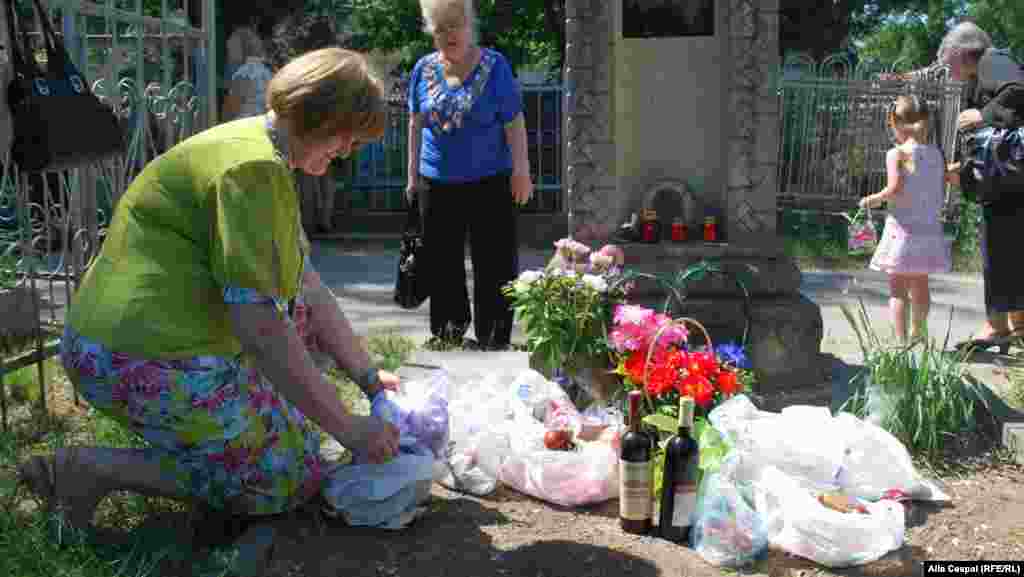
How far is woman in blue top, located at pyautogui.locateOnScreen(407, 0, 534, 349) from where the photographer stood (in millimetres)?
5352

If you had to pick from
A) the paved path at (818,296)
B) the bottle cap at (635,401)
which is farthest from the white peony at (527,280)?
the paved path at (818,296)

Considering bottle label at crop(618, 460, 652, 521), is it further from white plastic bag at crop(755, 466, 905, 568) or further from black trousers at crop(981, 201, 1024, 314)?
black trousers at crop(981, 201, 1024, 314)

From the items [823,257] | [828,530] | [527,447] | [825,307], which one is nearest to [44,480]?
[527,447]

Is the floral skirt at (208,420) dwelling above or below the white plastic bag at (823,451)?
above

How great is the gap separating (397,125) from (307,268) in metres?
9.10

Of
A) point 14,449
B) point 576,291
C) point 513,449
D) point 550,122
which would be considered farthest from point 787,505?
point 550,122

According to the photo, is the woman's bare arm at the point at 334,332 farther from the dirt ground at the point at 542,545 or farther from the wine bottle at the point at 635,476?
the wine bottle at the point at 635,476

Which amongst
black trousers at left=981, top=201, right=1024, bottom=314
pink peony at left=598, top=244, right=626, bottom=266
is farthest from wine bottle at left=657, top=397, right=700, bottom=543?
black trousers at left=981, top=201, right=1024, bottom=314

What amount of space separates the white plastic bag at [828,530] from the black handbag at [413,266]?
2822 mm

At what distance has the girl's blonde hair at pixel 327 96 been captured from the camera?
2789 millimetres

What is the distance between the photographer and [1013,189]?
18.1ft

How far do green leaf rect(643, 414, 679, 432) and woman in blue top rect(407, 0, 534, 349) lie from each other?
2.34 m

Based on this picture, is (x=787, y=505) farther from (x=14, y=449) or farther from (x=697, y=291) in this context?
(x=14, y=449)

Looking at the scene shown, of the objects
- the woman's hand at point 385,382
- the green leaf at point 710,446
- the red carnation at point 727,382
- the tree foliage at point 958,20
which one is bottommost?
the green leaf at point 710,446
